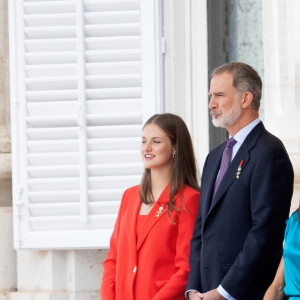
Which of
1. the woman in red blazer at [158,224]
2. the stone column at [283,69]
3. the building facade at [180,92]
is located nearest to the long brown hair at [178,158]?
the woman in red blazer at [158,224]

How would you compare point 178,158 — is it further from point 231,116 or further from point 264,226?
point 264,226

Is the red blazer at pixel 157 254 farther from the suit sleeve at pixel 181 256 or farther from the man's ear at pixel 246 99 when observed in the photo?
the man's ear at pixel 246 99

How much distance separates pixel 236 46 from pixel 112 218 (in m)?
1.15

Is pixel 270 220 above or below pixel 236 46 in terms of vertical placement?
below

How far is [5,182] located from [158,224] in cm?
191

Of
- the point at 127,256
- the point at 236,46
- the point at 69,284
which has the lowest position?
the point at 69,284

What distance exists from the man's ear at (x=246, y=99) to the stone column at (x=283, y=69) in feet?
3.07

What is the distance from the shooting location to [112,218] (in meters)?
4.64

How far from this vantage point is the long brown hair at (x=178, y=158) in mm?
3461

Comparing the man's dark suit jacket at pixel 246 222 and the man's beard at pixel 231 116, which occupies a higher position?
the man's beard at pixel 231 116

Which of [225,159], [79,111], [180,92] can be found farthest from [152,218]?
[180,92]

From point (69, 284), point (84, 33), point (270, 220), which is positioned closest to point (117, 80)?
point (84, 33)

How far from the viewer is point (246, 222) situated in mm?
3031

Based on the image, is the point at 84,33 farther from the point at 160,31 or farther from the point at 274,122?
the point at 274,122
